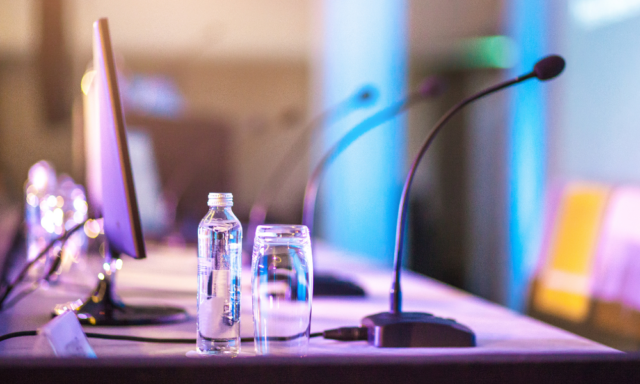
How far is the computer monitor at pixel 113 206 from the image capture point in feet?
2.91

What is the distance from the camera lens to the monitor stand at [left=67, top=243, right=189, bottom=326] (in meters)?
1.09

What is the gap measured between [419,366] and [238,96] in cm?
534

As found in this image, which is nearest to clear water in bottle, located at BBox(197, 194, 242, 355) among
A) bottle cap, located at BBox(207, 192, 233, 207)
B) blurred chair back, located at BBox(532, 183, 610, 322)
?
bottle cap, located at BBox(207, 192, 233, 207)

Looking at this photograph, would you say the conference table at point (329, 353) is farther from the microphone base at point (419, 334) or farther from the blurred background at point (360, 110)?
the blurred background at point (360, 110)

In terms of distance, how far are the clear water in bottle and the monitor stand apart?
275mm

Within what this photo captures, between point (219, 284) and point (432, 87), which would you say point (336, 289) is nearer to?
point (432, 87)

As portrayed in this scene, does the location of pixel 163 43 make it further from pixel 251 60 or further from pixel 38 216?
pixel 38 216

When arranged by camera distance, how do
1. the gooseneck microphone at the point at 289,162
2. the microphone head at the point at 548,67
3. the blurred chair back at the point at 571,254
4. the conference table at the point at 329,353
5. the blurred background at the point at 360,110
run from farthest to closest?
the gooseneck microphone at the point at 289,162, the blurred background at the point at 360,110, the blurred chair back at the point at 571,254, the microphone head at the point at 548,67, the conference table at the point at 329,353

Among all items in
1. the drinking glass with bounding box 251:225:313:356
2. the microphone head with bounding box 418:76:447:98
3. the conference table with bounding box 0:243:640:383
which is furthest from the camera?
the microphone head with bounding box 418:76:447:98

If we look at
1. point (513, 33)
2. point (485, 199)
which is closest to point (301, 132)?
point (485, 199)

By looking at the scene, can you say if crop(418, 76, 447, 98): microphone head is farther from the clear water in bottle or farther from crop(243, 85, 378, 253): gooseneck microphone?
crop(243, 85, 378, 253): gooseneck microphone

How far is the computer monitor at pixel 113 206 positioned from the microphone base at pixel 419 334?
15.0 inches

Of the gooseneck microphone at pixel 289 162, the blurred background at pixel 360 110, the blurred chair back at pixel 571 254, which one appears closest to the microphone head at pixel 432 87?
the blurred chair back at pixel 571 254

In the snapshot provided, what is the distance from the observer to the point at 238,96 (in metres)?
5.74
